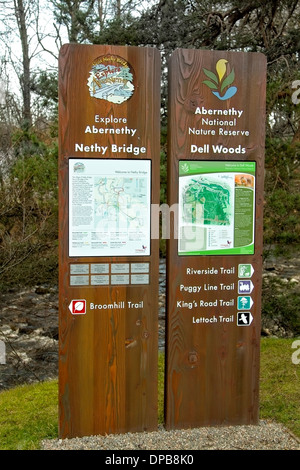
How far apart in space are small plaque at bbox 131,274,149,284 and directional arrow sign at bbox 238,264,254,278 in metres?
0.62

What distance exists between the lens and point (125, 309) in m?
3.28

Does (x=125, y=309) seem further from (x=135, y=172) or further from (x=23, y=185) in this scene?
(x=23, y=185)

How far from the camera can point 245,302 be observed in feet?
11.3

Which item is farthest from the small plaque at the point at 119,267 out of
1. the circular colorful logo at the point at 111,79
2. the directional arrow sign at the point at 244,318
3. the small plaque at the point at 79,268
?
the circular colorful logo at the point at 111,79

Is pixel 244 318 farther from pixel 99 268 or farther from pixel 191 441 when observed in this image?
pixel 99 268

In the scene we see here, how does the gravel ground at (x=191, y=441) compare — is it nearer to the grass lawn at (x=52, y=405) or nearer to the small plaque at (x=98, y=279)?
the grass lawn at (x=52, y=405)

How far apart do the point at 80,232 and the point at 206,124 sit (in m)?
1.04

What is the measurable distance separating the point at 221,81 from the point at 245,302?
1427mm

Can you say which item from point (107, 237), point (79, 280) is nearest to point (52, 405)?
point (79, 280)

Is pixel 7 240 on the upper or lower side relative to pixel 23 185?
lower

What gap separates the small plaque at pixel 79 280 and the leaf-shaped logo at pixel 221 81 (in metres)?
1.42

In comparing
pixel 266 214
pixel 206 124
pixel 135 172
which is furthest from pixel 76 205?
pixel 266 214

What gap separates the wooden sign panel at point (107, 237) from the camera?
317 cm
